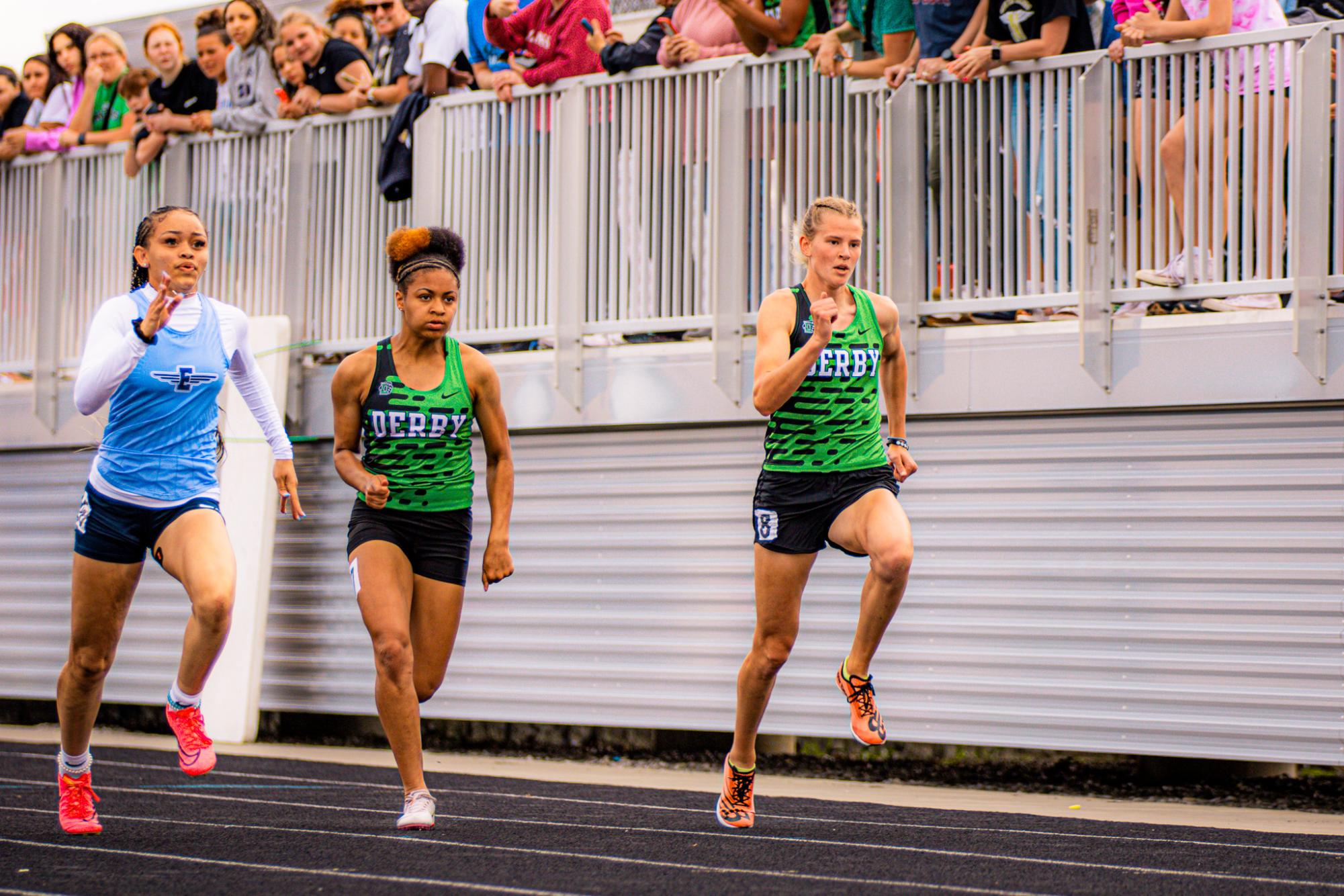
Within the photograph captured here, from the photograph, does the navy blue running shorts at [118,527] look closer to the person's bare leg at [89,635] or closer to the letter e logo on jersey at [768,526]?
the person's bare leg at [89,635]

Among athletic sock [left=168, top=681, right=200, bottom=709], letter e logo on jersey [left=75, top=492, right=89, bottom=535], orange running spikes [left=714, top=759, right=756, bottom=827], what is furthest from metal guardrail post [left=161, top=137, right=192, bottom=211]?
orange running spikes [left=714, top=759, right=756, bottom=827]

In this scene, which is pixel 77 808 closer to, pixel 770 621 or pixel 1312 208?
pixel 770 621

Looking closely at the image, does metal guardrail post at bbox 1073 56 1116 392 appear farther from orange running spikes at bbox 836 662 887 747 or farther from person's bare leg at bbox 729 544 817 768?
orange running spikes at bbox 836 662 887 747

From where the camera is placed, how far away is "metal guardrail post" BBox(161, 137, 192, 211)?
11633mm

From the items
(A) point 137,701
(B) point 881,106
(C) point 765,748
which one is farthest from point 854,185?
(A) point 137,701

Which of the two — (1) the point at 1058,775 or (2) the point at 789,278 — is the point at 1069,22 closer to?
(2) the point at 789,278

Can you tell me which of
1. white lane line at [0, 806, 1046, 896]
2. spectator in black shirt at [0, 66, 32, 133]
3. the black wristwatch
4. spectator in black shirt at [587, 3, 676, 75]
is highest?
spectator in black shirt at [0, 66, 32, 133]

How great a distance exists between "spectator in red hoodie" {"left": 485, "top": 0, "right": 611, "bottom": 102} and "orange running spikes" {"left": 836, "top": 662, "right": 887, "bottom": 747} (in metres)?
5.64

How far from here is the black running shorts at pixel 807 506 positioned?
585cm

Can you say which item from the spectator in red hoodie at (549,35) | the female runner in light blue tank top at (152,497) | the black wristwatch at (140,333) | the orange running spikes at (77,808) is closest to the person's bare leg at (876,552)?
the female runner in light blue tank top at (152,497)

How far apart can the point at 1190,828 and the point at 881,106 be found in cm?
453

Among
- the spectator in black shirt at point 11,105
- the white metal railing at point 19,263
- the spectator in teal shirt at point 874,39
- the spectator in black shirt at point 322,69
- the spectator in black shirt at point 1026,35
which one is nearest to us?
the spectator in black shirt at point 1026,35

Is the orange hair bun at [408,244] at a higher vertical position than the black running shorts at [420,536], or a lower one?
higher

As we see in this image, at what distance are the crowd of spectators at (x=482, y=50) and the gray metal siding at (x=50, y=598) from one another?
257 centimetres
